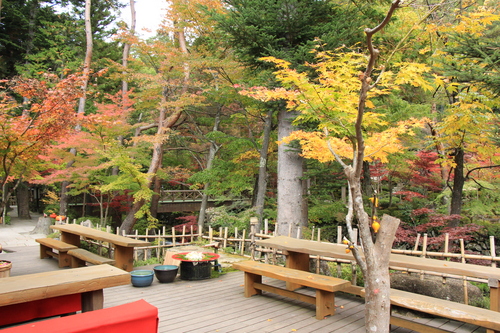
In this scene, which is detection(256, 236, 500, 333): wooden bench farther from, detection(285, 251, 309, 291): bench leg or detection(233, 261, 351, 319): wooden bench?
detection(285, 251, 309, 291): bench leg

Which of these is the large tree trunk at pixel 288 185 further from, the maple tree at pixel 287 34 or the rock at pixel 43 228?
the rock at pixel 43 228

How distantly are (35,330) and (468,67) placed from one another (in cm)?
804

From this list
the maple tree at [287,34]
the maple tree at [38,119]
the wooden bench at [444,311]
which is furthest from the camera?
the maple tree at [287,34]

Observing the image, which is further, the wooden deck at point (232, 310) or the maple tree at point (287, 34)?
the maple tree at point (287, 34)

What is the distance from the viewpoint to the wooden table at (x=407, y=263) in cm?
415

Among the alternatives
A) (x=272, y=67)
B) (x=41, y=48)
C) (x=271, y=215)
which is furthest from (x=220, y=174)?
(x=41, y=48)

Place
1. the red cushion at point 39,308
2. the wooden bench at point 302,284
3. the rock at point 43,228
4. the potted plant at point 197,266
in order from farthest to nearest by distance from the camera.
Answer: the rock at point 43,228 → the potted plant at point 197,266 → the wooden bench at point 302,284 → the red cushion at point 39,308

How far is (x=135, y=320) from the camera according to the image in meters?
3.17

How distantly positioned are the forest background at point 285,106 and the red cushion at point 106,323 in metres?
2.56

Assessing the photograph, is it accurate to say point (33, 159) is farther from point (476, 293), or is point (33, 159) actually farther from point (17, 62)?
point (17, 62)

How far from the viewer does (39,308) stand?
396cm

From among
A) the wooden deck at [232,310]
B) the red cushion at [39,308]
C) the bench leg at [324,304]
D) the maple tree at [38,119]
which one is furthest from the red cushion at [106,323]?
the maple tree at [38,119]

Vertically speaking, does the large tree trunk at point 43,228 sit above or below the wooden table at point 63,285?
below

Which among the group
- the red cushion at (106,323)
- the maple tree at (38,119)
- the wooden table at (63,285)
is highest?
the maple tree at (38,119)
